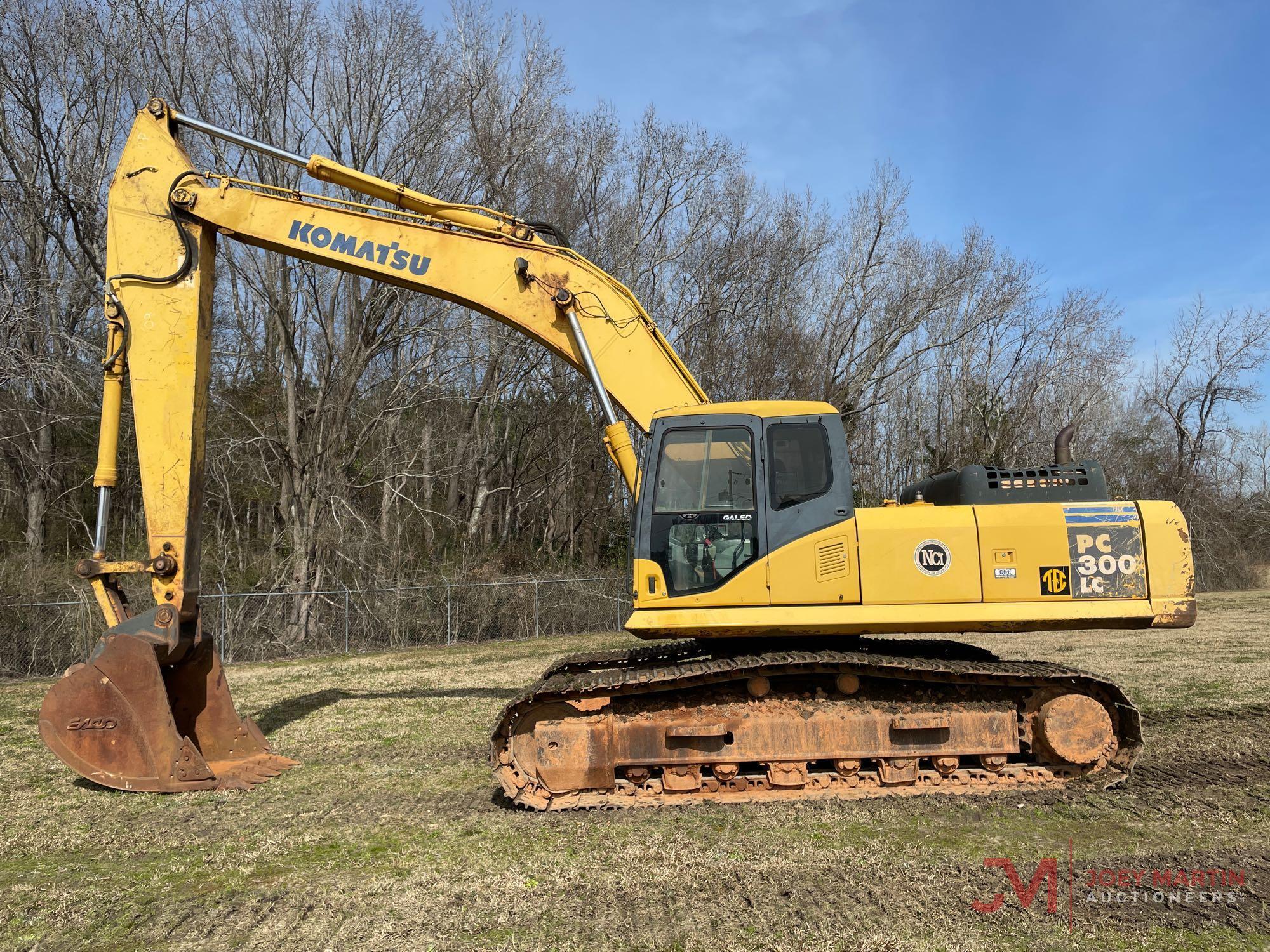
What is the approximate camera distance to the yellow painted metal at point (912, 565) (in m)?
6.09

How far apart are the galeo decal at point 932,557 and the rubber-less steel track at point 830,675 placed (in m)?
0.67

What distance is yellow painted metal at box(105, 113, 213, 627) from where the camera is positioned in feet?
22.7

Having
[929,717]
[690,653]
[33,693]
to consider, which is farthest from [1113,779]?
[33,693]

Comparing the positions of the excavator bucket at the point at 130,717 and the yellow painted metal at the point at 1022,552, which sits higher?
the yellow painted metal at the point at 1022,552

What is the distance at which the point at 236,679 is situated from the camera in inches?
520

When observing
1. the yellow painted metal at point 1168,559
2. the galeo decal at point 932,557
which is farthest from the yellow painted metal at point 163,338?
the yellow painted metal at point 1168,559

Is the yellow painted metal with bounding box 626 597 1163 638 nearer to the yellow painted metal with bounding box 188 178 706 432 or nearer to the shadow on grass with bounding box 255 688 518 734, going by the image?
the yellow painted metal with bounding box 188 178 706 432

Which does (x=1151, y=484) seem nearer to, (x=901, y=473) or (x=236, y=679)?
(x=901, y=473)

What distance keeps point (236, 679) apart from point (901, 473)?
111 feet

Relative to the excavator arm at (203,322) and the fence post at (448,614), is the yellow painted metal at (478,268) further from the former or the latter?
the fence post at (448,614)

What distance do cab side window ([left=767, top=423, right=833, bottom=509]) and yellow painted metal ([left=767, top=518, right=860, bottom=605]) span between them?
0.32 meters

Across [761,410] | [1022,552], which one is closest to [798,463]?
[761,410]

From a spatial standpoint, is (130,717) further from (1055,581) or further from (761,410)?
(1055,581)
